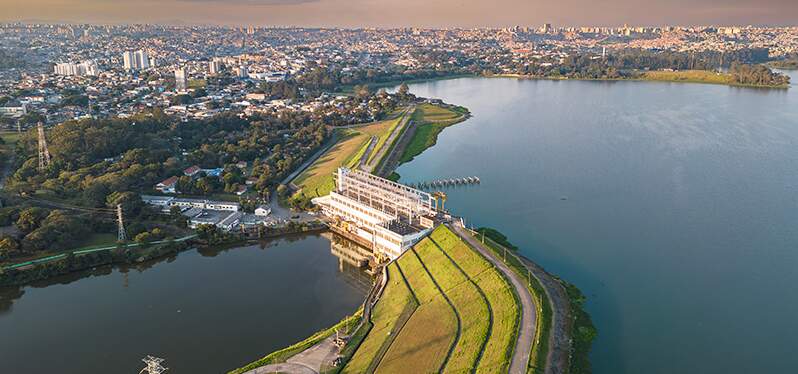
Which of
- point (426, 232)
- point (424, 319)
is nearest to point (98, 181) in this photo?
point (426, 232)

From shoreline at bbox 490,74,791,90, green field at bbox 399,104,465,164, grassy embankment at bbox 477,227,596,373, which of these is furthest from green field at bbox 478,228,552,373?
shoreline at bbox 490,74,791,90

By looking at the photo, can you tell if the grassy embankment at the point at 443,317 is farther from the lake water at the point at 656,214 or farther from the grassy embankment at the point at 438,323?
the lake water at the point at 656,214

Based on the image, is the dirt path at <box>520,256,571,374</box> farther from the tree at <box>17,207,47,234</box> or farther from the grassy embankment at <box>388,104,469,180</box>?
the tree at <box>17,207,47,234</box>

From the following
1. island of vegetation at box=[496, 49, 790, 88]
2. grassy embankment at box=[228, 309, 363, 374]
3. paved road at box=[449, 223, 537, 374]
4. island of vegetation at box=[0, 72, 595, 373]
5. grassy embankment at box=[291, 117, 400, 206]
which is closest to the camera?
paved road at box=[449, 223, 537, 374]

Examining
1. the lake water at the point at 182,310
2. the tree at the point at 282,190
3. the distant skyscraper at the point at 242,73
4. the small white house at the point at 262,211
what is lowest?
the lake water at the point at 182,310

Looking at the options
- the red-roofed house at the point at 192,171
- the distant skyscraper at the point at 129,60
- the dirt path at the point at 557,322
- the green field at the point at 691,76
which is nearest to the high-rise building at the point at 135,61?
the distant skyscraper at the point at 129,60

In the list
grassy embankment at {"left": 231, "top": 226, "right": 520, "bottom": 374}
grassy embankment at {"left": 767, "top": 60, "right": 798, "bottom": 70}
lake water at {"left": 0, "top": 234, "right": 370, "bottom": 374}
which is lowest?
lake water at {"left": 0, "top": 234, "right": 370, "bottom": 374}
